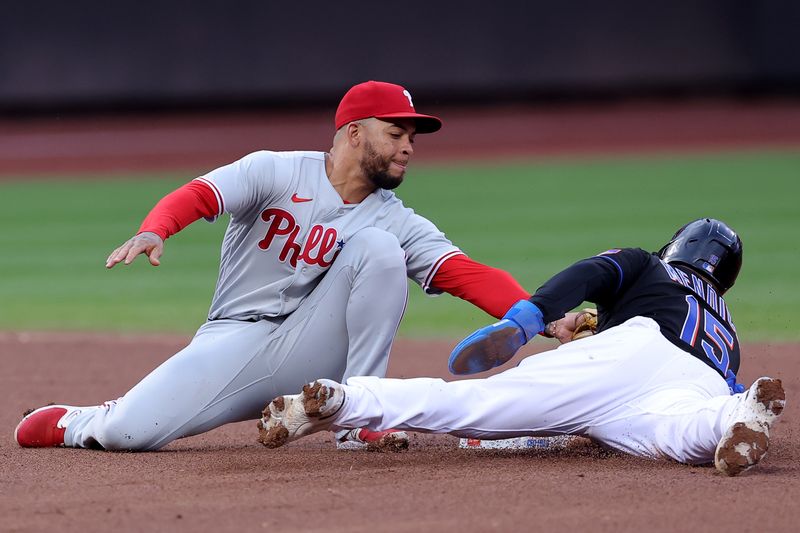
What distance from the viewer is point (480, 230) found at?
12.1 m

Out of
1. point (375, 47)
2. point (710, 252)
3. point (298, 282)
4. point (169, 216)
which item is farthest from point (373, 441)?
point (375, 47)

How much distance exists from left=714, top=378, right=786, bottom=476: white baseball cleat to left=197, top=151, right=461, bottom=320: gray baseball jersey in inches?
53.6

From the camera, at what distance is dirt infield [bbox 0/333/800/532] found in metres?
2.92

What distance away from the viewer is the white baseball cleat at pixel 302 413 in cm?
336

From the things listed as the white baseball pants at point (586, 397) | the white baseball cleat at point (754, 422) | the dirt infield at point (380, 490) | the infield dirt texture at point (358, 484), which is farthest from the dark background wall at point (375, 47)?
the white baseball cleat at point (754, 422)

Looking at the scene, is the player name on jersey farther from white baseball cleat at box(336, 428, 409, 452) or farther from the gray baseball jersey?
white baseball cleat at box(336, 428, 409, 452)

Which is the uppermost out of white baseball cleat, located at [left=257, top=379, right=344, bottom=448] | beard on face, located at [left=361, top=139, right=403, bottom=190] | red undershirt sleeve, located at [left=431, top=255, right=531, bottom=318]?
beard on face, located at [left=361, top=139, right=403, bottom=190]

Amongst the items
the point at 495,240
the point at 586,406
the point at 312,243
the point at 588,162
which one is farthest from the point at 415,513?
the point at 588,162

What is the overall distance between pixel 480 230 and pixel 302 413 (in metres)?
8.79

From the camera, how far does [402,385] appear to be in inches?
140

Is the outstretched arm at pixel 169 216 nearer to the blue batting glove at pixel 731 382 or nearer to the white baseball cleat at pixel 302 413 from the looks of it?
the white baseball cleat at pixel 302 413

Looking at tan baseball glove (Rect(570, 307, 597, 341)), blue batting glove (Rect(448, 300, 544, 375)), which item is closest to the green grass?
tan baseball glove (Rect(570, 307, 597, 341))

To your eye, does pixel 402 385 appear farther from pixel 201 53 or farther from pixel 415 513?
pixel 201 53

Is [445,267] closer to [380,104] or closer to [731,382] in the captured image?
[380,104]
